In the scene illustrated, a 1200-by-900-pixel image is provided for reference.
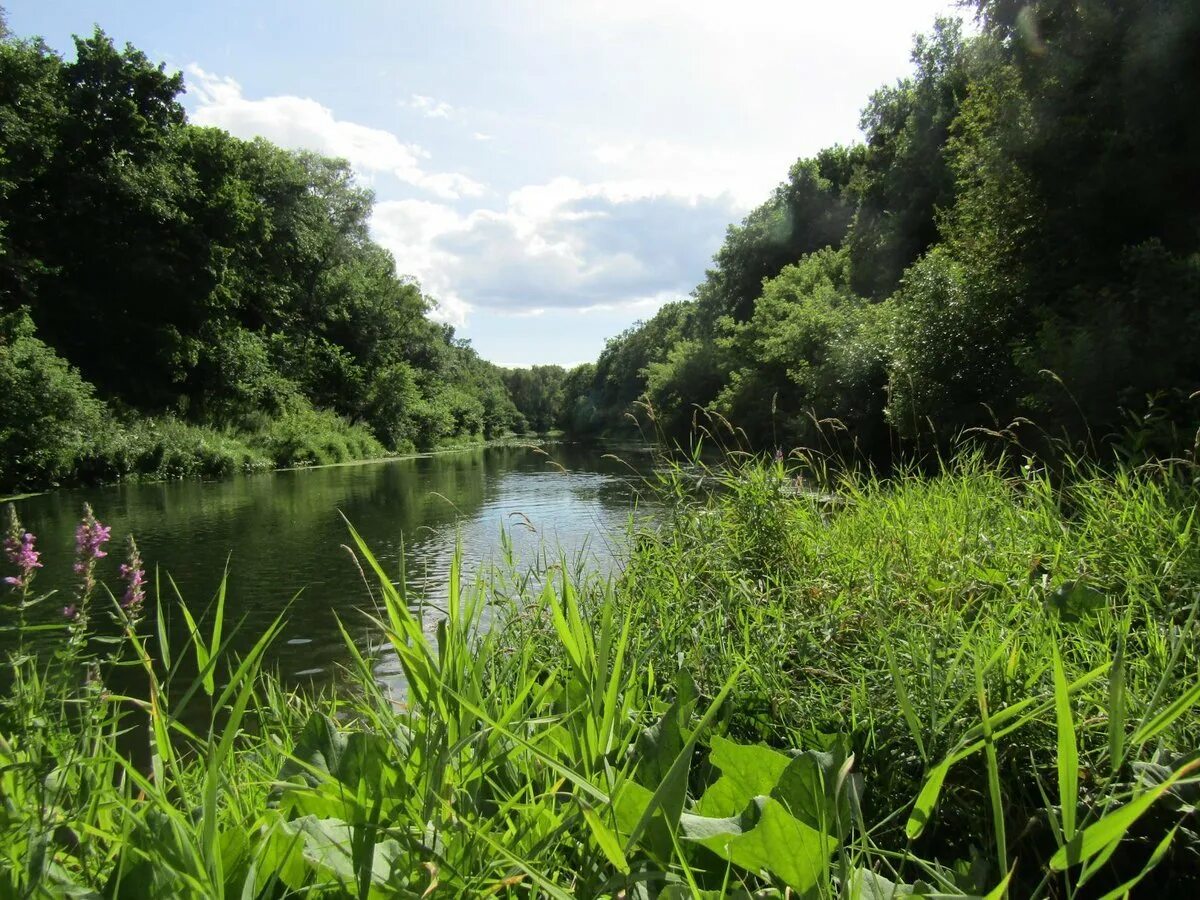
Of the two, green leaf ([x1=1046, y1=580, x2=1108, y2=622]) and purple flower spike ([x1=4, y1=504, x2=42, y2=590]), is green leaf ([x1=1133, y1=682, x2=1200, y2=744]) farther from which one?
purple flower spike ([x1=4, y1=504, x2=42, y2=590])

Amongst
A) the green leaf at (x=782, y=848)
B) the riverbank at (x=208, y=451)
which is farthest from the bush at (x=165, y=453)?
the green leaf at (x=782, y=848)

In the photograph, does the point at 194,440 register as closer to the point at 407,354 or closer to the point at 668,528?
the point at 668,528

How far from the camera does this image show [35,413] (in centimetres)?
1919

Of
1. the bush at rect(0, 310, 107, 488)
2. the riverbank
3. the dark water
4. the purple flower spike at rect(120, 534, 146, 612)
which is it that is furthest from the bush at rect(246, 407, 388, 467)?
the purple flower spike at rect(120, 534, 146, 612)

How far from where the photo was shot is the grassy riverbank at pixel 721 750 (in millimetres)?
1164

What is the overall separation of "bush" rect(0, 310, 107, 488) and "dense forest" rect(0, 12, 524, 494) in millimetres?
42

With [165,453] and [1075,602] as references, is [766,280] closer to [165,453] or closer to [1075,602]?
[165,453]

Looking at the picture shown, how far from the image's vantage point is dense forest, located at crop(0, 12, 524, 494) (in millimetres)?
21062

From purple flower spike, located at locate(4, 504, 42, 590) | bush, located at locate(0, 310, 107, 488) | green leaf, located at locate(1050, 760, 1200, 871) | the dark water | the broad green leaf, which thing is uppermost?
bush, located at locate(0, 310, 107, 488)

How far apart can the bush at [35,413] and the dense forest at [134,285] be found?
0.14 ft

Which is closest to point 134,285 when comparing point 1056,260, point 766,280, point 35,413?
point 35,413

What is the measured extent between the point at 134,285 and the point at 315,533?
22221 millimetres

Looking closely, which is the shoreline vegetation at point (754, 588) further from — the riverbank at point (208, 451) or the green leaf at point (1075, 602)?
the riverbank at point (208, 451)

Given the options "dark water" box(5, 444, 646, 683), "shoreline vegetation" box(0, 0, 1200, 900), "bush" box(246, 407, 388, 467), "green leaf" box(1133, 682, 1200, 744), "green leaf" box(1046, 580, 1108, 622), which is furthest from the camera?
"bush" box(246, 407, 388, 467)
